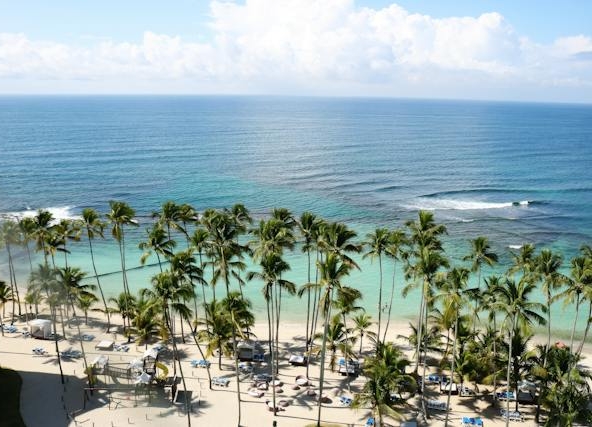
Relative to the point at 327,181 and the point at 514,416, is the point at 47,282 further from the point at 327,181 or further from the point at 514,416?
the point at 327,181

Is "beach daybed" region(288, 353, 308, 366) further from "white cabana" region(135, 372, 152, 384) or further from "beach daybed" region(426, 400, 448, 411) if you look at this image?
"white cabana" region(135, 372, 152, 384)

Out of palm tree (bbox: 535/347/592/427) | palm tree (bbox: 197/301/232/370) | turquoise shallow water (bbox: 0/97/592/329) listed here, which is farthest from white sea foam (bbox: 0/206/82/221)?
palm tree (bbox: 535/347/592/427)

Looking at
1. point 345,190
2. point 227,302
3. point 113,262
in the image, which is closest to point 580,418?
point 227,302

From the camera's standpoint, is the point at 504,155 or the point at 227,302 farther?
the point at 504,155

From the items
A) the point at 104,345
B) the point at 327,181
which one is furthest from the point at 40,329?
the point at 327,181

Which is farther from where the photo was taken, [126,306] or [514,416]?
[126,306]

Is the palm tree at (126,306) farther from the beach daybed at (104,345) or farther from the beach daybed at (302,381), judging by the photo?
the beach daybed at (302,381)

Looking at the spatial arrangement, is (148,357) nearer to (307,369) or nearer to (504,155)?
(307,369)
